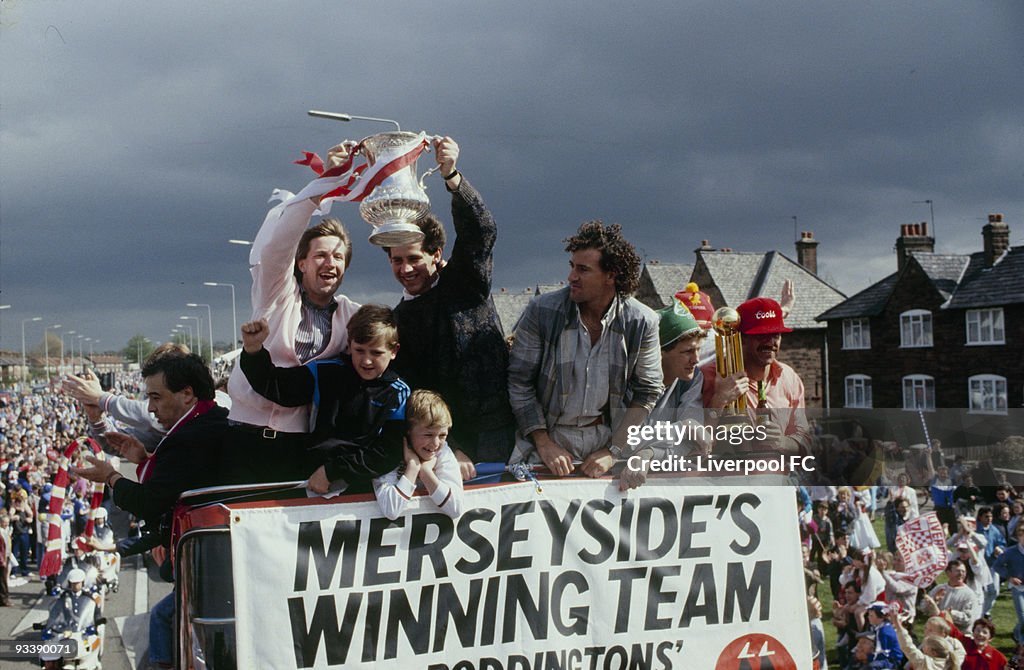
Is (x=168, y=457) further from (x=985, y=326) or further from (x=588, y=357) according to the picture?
(x=985, y=326)

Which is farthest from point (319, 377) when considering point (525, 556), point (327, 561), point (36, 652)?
point (36, 652)

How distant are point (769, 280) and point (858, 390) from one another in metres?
8.08

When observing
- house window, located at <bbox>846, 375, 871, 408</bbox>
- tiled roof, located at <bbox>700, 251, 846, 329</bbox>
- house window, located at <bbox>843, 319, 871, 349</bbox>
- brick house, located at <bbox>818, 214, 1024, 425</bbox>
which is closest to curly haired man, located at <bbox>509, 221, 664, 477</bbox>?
brick house, located at <bbox>818, 214, 1024, 425</bbox>

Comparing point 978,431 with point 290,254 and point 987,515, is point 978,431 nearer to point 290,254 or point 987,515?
point 987,515

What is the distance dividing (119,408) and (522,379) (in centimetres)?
217

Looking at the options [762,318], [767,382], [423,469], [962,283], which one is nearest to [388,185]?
[423,469]

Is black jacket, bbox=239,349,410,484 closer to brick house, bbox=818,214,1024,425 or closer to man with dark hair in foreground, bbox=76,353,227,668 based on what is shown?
man with dark hair in foreground, bbox=76,353,227,668

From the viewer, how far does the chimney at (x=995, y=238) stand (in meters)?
34.0

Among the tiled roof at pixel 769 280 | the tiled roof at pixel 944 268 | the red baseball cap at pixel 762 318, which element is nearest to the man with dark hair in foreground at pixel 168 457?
the red baseball cap at pixel 762 318

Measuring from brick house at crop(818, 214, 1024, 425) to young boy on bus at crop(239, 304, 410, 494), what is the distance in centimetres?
3200

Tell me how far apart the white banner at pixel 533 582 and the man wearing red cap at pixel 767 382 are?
477 mm

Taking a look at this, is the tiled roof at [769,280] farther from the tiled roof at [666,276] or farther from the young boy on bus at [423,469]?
the young boy on bus at [423,469]

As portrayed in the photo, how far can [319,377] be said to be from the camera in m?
3.68

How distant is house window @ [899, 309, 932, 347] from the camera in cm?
3544
